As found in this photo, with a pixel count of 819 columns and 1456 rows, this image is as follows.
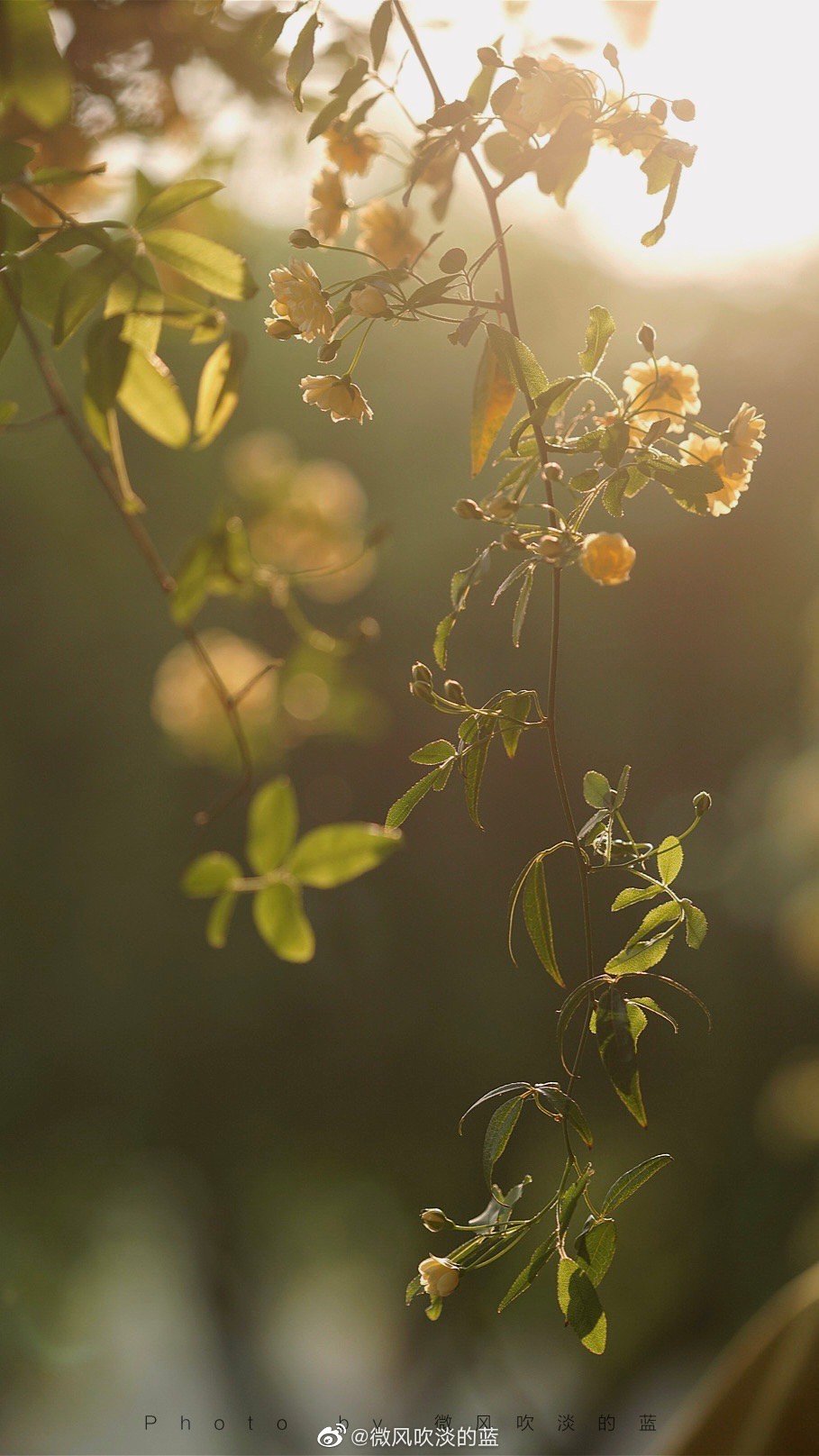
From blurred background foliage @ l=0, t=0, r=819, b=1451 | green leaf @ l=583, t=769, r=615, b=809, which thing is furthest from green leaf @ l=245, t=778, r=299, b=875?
blurred background foliage @ l=0, t=0, r=819, b=1451

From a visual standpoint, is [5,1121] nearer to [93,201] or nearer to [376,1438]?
[376,1438]

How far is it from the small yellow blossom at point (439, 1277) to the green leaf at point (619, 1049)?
86 millimetres

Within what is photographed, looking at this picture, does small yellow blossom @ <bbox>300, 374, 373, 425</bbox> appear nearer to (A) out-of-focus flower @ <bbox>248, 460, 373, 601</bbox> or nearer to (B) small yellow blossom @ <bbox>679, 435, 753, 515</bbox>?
(B) small yellow blossom @ <bbox>679, 435, 753, 515</bbox>

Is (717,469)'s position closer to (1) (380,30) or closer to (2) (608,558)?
(2) (608,558)

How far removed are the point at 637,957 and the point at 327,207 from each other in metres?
0.34

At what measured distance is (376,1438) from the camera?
1.45m

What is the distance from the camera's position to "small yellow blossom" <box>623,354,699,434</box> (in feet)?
1.11

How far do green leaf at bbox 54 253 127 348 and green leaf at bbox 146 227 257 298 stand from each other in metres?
0.03

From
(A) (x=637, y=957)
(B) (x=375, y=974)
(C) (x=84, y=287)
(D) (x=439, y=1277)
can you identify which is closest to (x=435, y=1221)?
(D) (x=439, y=1277)

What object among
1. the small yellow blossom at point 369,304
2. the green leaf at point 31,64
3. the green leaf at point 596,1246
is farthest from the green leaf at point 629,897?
the green leaf at point 31,64

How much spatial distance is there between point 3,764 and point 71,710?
0.20 meters

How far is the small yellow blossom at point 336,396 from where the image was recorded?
0.35 m

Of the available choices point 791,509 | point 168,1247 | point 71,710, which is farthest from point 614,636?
point 168,1247

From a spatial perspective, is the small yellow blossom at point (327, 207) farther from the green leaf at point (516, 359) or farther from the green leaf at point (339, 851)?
the green leaf at point (339, 851)
